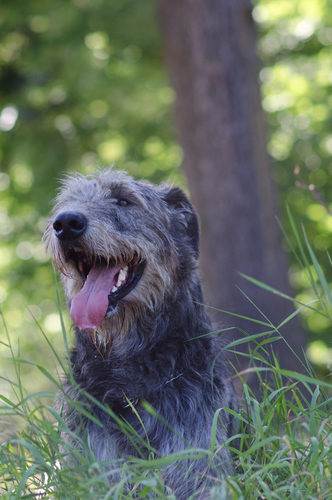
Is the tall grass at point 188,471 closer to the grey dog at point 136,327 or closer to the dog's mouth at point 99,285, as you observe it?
the grey dog at point 136,327

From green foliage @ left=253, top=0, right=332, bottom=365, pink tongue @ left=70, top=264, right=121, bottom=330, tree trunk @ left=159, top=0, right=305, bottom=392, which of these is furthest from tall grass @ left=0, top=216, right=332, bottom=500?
green foliage @ left=253, top=0, right=332, bottom=365

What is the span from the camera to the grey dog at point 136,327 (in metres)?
2.94

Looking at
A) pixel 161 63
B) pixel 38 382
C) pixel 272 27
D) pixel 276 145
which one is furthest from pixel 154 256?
pixel 276 145

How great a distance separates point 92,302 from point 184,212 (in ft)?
3.84

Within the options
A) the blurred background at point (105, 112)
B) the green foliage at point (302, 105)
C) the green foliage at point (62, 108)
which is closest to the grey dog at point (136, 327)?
the blurred background at point (105, 112)

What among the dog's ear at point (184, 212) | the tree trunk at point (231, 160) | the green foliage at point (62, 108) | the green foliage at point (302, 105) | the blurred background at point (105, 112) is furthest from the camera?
the green foliage at point (302, 105)

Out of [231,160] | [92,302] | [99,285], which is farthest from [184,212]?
[231,160]

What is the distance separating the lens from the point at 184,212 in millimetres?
3844

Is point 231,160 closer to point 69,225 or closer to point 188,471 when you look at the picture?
point 69,225

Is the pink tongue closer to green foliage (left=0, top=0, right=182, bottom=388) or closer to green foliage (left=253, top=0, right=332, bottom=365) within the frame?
green foliage (left=0, top=0, right=182, bottom=388)

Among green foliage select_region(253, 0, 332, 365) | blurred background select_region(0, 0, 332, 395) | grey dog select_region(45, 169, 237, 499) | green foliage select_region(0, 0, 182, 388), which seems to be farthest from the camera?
green foliage select_region(253, 0, 332, 365)

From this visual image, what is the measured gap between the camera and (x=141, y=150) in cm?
1155

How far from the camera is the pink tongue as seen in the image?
119 inches

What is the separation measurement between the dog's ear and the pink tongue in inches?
33.0
